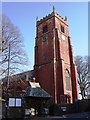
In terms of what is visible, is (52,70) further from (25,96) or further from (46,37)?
(25,96)

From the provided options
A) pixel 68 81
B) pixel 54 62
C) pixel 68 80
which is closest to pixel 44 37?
pixel 54 62

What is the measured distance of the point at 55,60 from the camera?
125ft

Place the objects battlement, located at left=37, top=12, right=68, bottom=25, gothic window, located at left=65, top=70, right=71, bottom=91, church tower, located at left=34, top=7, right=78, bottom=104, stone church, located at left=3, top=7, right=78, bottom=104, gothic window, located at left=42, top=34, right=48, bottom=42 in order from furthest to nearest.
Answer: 1. battlement, located at left=37, top=12, right=68, bottom=25
2. gothic window, located at left=42, top=34, right=48, bottom=42
3. gothic window, located at left=65, top=70, right=71, bottom=91
4. church tower, located at left=34, top=7, right=78, bottom=104
5. stone church, located at left=3, top=7, right=78, bottom=104

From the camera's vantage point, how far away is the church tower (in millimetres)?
35875

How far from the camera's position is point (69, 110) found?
31594mm

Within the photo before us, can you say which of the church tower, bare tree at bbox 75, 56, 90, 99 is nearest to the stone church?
the church tower

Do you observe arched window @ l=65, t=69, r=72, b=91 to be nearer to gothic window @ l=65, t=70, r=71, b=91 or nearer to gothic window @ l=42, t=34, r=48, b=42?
gothic window @ l=65, t=70, r=71, b=91

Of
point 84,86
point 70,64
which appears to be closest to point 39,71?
point 70,64

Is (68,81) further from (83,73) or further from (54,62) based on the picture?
(83,73)

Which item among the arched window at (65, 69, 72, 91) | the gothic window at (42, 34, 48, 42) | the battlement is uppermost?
the battlement

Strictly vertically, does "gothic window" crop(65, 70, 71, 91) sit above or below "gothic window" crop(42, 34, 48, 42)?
below

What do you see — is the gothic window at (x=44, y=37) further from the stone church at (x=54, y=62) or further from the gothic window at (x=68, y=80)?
the gothic window at (x=68, y=80)

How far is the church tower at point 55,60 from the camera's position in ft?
118

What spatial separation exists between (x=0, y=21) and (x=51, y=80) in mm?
16229
